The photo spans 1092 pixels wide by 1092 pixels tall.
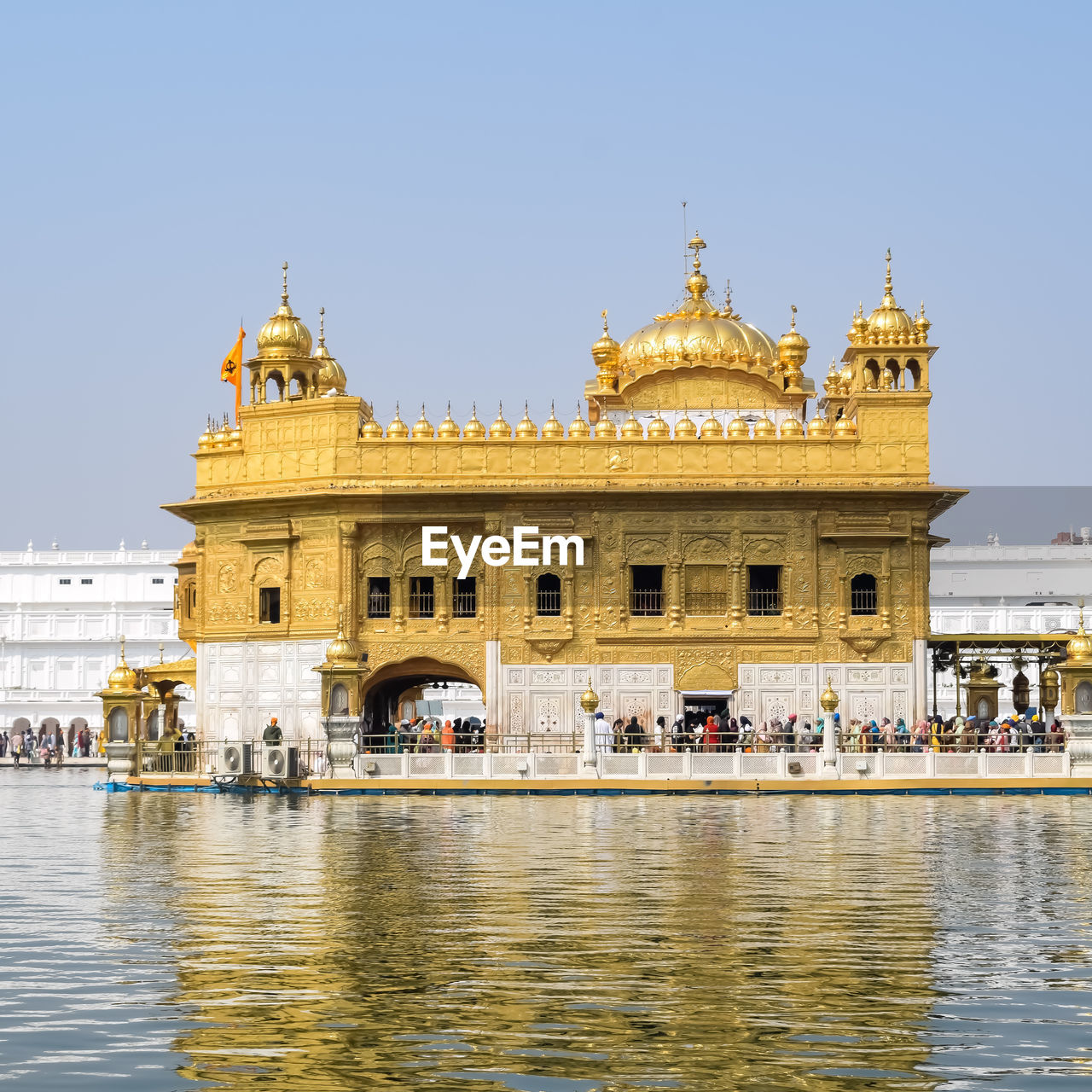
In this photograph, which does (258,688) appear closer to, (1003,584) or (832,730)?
(832,730)

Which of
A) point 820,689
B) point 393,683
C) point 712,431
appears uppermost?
point 712,431

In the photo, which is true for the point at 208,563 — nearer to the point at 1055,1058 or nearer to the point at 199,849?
the point at 199,849

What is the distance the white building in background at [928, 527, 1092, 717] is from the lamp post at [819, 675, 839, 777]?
141ft

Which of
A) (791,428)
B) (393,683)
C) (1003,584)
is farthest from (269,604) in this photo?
(1003,584)

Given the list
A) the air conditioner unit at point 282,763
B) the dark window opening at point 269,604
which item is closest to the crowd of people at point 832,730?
the air conditioner unit at point 282,763

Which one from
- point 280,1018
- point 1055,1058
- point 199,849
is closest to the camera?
point 1055,1058

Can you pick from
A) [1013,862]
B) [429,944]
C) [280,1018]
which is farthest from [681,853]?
[280,1018]

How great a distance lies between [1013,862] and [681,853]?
3.45 metres

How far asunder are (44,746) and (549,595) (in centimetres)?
2918

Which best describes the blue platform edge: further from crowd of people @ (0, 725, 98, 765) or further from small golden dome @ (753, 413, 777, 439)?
crowd of people @ (0, 725, 98, 765)

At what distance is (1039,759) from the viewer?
1307 inches

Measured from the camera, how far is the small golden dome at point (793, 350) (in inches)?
1721

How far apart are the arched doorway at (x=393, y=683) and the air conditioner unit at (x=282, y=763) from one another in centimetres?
151

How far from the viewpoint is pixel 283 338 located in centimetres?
4244
